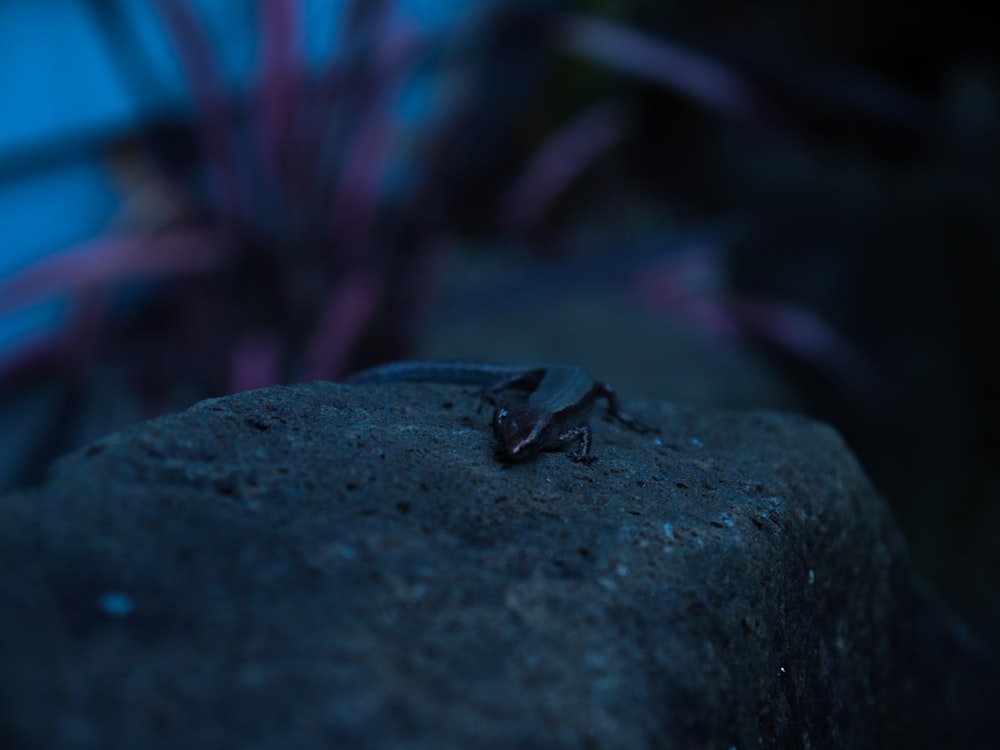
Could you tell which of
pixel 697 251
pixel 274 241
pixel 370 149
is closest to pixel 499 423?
pixel 274 241

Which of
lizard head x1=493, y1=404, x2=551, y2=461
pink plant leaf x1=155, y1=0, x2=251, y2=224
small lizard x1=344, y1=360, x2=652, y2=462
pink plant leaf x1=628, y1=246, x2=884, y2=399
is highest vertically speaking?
pink plant leaf x1=155, y1=0, x2=251, y2=224

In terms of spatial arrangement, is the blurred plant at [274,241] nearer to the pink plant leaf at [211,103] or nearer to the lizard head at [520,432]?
the pink plant leaf at [211,103]

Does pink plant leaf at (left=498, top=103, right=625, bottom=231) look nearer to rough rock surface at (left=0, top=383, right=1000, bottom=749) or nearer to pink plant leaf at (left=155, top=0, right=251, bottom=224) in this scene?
pink plant leaf at (left=155, top=0, right=251, bottom=224)

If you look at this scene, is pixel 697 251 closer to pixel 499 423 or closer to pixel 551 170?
pixel 551 170

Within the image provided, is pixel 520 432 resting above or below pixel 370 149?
below

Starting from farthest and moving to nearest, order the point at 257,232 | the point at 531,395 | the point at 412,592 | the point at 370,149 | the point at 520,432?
the point at 370,149
the point at 257,232
the point at 531,395
the point at 520,432
the point at 412,592

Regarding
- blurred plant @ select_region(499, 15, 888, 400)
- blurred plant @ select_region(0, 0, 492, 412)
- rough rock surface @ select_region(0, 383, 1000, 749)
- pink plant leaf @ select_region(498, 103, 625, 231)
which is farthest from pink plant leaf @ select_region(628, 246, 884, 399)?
rough rock surface @ select_region(0, 383, 1000, 749)

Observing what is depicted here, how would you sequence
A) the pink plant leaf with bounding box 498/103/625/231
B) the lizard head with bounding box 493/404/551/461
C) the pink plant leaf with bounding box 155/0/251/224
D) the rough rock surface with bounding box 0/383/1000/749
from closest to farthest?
the rough rock surface with bounding box 0/383/1000/749 < the lizard head with bounding box 493/404/551/461 < the pink plant leaf with bounding box 155/0/251/224 < the pink plant leaf with bounding box 498/103/625/231
